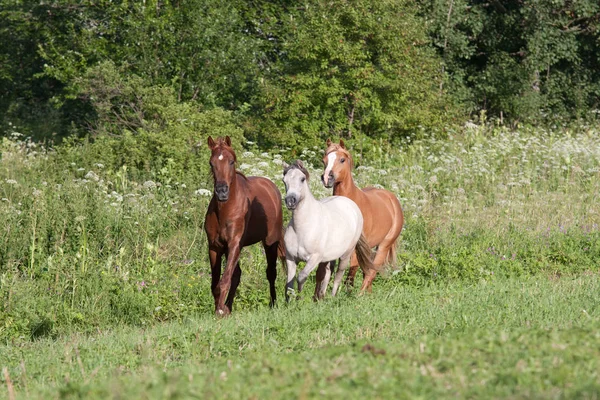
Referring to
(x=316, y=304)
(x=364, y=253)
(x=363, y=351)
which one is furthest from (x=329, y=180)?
(x=363, y=351)

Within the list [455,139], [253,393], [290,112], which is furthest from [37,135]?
[253,393]

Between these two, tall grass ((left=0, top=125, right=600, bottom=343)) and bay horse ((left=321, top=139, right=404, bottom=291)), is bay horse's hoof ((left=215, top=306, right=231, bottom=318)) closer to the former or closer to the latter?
tall grass ((left=0, top=125, right=600, bottom=343))

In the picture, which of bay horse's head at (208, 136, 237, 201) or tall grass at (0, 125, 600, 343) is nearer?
bay horse's head at (208, 136, 237, 201)

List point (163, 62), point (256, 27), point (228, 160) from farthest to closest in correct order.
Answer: point (256, 27)
point (163, 62)
point (228, 160)

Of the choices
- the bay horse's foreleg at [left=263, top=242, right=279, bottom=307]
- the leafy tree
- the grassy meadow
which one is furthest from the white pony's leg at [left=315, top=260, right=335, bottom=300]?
the leafy tree

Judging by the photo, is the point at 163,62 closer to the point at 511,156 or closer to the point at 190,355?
the point at 511,156

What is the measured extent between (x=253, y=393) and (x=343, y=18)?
52.0ft

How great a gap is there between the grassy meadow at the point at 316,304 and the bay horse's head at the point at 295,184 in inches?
45.9

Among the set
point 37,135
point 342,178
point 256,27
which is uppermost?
point 256,27

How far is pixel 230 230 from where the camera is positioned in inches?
381

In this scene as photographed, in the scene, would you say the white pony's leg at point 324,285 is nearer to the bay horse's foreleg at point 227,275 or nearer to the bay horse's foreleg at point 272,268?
the bay horse's foreleg at point 272,268

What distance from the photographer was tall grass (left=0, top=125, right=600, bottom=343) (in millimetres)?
10578

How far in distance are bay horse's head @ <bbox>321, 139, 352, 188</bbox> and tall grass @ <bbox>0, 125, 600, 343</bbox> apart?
1690 mm

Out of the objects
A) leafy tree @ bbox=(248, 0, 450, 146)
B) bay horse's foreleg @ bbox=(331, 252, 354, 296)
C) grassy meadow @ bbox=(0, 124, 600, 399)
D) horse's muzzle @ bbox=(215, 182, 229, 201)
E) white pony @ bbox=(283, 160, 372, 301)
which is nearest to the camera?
grassy meadow @ bbox=(0, 124, 600, 399)
